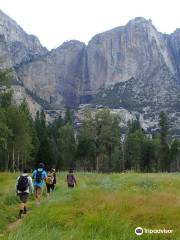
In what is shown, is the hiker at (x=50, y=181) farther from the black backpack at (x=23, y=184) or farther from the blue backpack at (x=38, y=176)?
the black backpack at (x=23, y=184)

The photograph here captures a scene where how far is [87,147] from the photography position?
90.9 m

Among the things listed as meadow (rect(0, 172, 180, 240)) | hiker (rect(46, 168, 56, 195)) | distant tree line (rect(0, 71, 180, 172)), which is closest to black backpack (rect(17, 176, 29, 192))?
meadow (rect(0, 172, 180, 240))

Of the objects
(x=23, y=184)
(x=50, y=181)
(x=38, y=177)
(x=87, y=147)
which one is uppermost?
(x=87, y=147)

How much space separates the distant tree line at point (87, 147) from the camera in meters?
73.4

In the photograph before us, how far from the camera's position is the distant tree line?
73375mm

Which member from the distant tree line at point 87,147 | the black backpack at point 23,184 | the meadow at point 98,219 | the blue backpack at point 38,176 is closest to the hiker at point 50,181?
the blue backpack at point 38,176

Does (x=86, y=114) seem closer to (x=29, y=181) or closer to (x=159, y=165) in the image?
(x=159, y=165)

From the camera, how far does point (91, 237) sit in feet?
36.3

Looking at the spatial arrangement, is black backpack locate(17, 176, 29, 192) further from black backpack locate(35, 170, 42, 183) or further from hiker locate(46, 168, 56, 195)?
hiker locate(46, 168, 56, 195)

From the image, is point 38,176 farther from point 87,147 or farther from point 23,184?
point 87,147

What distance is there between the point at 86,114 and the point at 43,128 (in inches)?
731

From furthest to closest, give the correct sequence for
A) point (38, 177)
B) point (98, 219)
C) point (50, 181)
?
point (50, 181) → point (38, 177) → point (98, 219)

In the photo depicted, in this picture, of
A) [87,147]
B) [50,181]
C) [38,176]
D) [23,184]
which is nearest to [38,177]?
[38,176]

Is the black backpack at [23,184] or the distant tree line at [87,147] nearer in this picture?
the black backpack at [23,184]
